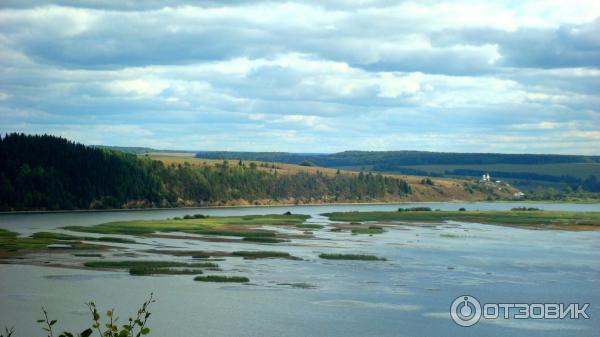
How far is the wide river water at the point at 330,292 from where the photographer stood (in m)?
39.8

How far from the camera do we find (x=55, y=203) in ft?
439

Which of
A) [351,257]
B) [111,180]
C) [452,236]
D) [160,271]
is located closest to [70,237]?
[160,271]

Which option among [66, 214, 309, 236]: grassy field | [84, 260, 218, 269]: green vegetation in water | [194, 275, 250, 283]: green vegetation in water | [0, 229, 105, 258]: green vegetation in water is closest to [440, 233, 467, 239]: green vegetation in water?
[66, 214, 309, 236]: grassy field

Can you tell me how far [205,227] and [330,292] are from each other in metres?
51.8

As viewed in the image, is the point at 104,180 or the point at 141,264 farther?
the point at 104,180

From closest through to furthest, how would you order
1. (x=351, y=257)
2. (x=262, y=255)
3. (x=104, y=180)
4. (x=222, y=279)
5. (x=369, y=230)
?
(x=222, y=279)
(x=351, y=257)
(x=262, y=255)
(x=369, y=230)
(x=104, y=180)

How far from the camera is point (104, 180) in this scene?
469 ft

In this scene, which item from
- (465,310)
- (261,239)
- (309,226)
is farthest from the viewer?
(309,226)

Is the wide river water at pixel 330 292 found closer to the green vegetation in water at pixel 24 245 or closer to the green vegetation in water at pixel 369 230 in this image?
the green vegetation in water at pixel 24 245

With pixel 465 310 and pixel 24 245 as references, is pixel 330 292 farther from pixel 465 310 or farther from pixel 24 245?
pixel 24 245

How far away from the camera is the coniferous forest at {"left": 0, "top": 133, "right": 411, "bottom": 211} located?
13238 cm

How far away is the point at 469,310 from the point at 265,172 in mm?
143251

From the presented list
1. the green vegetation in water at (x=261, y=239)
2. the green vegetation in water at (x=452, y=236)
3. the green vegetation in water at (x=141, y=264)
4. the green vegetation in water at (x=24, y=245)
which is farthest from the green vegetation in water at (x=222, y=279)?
the green vegetation in water at (x=452, y=236)

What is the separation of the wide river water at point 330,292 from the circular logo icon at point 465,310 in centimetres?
55
